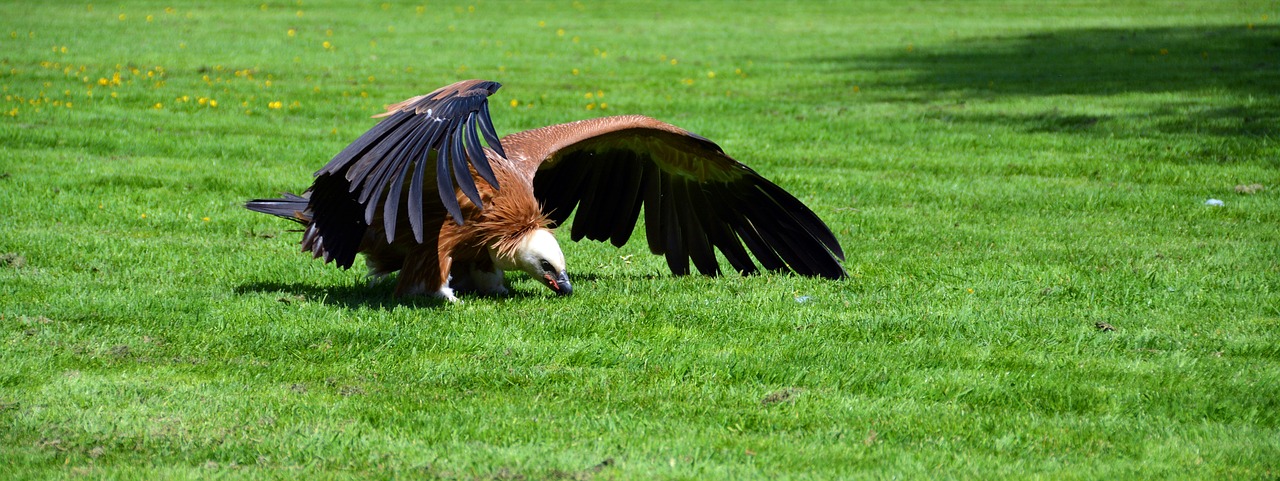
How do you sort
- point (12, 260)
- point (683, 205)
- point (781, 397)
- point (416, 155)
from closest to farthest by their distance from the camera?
point (781, 397)
point (416, 155)
point (12, 260)
point (683, 205)

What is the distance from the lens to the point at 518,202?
20.4 feet

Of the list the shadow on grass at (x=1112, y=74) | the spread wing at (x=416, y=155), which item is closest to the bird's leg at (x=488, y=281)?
the spread wing at (x=416, y=155)

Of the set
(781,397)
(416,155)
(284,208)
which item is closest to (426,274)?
(416,155)

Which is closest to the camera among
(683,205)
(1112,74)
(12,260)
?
(12,260)

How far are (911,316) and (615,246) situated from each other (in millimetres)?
2202

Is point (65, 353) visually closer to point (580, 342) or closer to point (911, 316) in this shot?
point (580, 342)

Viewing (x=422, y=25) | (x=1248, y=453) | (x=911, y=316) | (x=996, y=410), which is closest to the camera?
(x=1248, y=453)

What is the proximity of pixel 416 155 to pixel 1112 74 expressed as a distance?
1190cm

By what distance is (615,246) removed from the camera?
7.63 meters

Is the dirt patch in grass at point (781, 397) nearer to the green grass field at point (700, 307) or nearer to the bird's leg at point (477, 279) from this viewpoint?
the green grass field at point (700, 307)

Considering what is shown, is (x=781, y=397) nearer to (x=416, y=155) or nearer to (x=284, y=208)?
(x=416, y=155)

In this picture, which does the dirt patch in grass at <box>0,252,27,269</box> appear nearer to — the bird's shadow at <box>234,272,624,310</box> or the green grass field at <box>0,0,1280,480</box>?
the green grass field at <box>0,0,1280,480</box>

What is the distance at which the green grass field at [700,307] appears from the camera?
427 cm

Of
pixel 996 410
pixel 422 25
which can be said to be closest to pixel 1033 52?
pixel 422 25
